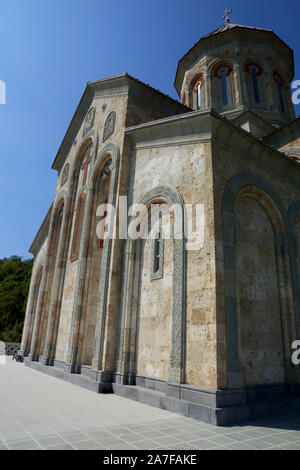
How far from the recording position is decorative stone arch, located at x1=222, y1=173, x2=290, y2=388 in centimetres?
525

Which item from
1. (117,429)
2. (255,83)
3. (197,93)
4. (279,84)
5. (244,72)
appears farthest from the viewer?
(197,93)

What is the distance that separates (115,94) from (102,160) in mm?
2486

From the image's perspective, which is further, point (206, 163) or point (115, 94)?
point (115, 94)

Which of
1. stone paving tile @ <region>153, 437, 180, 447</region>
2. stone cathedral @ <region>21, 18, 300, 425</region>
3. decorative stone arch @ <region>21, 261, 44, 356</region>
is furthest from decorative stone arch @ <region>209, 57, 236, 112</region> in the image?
stone paving tile @ <region>153, 437, 180, 447</region>

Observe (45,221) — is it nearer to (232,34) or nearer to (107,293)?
(107,293)

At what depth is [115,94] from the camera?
10.8 m

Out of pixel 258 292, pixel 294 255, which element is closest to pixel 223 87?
pixel 294 255

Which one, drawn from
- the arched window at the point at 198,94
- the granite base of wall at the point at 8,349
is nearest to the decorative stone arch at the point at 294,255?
the arched window at the point at 198,94

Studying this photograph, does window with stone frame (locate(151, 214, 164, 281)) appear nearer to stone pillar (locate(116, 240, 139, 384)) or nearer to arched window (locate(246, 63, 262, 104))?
stone pillar (locate(116, 240, 139, 384))

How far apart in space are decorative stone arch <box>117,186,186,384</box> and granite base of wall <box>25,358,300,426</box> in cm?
22

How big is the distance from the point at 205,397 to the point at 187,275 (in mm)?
2171

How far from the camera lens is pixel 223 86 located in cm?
1523

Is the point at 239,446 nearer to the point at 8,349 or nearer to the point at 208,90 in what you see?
the point at 208,90
